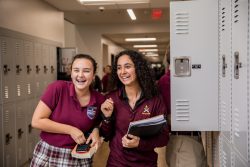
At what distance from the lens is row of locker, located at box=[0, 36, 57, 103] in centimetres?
402

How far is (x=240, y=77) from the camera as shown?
1.40 metres

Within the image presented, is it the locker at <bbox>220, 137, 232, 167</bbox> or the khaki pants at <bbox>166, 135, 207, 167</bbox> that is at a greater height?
the locker at <bbox>220, 137, 232, 167</bbox>

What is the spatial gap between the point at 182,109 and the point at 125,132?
51cm

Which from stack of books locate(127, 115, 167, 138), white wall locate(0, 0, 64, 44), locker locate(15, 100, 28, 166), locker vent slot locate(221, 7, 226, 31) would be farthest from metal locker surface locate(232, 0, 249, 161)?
locker locate(15, 100, 28, 166)

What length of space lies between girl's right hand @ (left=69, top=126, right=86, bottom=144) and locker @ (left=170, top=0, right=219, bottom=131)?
2.35 feet

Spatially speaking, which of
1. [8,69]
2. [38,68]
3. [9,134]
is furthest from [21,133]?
[38,68]

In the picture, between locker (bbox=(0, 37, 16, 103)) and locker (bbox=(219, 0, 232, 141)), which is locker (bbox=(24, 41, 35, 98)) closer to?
locker (bbox=(0, 37, 16, 103))

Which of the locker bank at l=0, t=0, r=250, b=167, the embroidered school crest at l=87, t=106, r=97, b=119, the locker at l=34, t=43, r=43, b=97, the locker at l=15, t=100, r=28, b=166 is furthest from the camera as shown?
the locker at l=34, t=43, r=43, b=97

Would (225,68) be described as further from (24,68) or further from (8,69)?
(24,68)

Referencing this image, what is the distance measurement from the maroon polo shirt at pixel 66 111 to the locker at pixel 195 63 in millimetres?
629

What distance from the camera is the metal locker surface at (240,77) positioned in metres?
1.32

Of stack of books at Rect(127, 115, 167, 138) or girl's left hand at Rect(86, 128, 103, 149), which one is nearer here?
stack of books at Rect(127, 115, 167, 138)

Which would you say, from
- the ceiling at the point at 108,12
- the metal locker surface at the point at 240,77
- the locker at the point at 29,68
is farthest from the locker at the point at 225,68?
the ceiling at the point at 108,12

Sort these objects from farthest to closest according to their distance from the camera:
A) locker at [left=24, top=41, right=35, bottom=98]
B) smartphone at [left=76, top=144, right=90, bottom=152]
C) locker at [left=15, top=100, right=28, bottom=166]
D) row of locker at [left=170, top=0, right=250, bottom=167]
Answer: locker at [left=24, top=41, right=35, bottom=98]
locker at [left=15, top=100, right=28, bottom=166]
row of locker at [left=170, top=0, right=250, bottom=167]
smartphone at [left=76, top=144, right=90, bottom=152]
